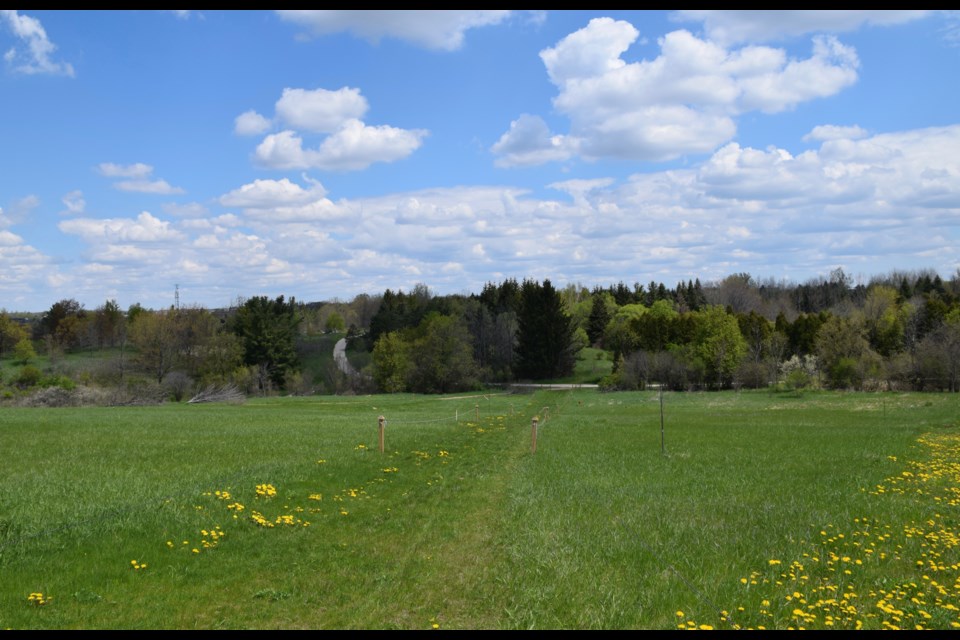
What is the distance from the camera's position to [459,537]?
42.1ft

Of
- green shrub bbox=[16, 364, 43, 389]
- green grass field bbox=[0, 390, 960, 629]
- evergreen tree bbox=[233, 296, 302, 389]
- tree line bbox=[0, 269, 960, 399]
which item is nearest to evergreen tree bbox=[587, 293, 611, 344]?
tree line bbox=[0, 269, 960, 399]

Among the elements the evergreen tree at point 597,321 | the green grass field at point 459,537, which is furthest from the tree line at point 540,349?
the green grass field at point 459,537

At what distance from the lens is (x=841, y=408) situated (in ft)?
184

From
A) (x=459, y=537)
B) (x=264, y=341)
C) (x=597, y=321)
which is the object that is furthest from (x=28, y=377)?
(x=597, y=321)

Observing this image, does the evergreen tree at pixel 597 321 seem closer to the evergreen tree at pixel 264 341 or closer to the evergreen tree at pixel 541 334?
the evergreen tree at pixel 541 334

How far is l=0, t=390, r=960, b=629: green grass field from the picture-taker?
884 cm

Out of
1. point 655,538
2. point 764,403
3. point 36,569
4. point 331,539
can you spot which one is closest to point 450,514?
point 331,539

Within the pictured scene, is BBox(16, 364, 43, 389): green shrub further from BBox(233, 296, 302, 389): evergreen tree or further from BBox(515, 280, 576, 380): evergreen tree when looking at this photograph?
BBox(515, 280, 576, 380): evergreen tree

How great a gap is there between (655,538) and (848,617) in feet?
14.3

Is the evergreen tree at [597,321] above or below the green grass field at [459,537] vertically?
above

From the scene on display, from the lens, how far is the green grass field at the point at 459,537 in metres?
8.84

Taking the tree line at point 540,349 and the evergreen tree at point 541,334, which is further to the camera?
the evergreen tree at point 541,334

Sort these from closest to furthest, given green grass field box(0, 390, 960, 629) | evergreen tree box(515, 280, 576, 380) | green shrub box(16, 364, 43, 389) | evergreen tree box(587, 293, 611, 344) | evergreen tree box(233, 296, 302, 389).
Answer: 1. green grass field box(0, 390, 960, 629)
2. green shrub box(16, 364, 43, 389)
3. evergreen tree box(233, 296, 302, 389)
4. evergreen tree box(515, 280, 576, 380)
5. evergreen tree box(587, 293, 611, 344)

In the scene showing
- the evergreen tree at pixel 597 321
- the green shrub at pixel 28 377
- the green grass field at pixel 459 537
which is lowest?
the green shrub at pixel 28 377
